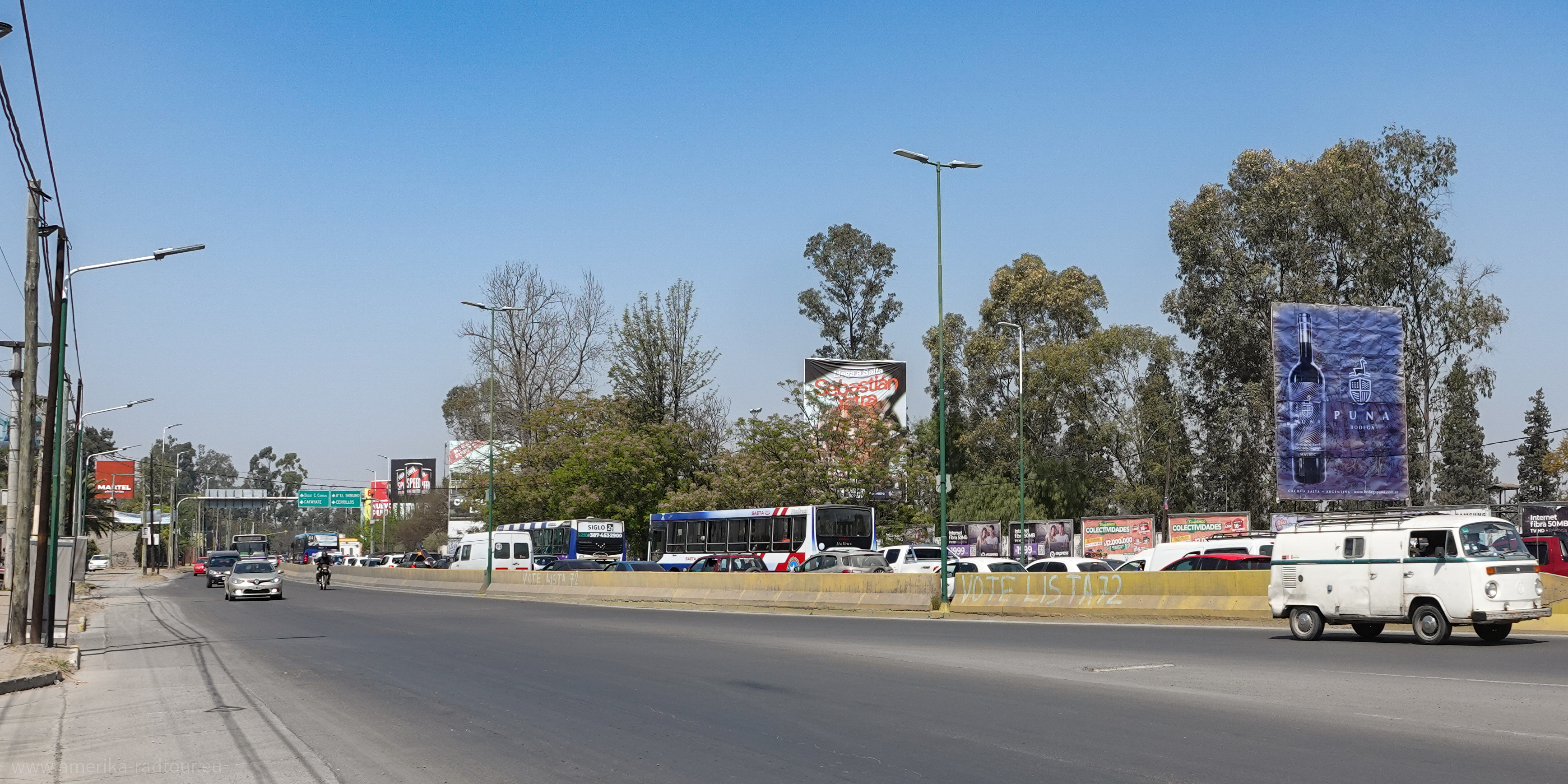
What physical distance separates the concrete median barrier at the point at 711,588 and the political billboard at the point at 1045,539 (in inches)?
552

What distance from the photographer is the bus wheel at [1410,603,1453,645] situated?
20.3 metres

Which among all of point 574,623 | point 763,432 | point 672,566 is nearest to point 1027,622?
point 574,623

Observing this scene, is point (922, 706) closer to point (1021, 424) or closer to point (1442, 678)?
point (1442, 678)

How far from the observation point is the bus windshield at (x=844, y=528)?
51000 millimetres

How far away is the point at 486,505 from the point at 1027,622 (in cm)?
5336

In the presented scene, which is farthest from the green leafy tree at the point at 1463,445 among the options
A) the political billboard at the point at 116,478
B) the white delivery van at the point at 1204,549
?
the political billboard at the point at 116,478

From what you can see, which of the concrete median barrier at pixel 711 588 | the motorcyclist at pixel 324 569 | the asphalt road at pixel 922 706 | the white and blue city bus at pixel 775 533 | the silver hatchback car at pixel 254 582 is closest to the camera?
the asphalt road at pixel 922 706

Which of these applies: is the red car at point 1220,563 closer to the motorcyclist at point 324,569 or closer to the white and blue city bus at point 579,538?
the white and blue city bus at point 579,538

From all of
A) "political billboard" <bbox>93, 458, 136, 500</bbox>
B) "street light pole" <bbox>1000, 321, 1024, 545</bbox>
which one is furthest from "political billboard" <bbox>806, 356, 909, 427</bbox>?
"political billboard" <bbox>93, 458, 136, 500</bbox>

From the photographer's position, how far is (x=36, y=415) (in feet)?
89.4

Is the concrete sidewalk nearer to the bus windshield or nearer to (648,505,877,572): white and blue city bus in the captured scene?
(648,505,877,572): white and blue city bus

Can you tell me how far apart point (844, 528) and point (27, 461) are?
3174cm

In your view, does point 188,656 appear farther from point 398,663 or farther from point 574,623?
point 574,623

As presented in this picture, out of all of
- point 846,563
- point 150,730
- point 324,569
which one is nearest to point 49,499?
point 150,730
